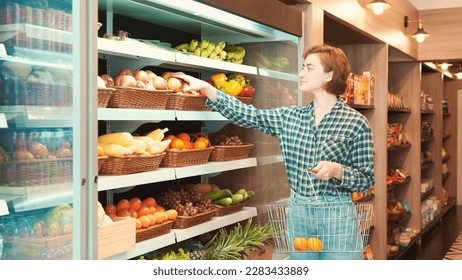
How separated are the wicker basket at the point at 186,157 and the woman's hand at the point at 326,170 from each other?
66 centimetres

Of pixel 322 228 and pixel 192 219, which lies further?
pixel 192 219

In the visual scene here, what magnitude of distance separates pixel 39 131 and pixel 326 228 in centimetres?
136

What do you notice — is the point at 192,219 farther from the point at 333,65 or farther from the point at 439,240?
the point at 439,240

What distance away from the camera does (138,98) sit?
2826 mm

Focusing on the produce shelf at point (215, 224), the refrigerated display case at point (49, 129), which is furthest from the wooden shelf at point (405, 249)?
the refrigerated display case at point (49, 129)

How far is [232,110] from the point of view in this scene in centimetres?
321

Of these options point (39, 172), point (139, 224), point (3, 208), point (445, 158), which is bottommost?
point (445, 158)

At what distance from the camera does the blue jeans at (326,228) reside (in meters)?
2.95

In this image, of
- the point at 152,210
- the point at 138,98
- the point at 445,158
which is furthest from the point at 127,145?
the point at 445,158

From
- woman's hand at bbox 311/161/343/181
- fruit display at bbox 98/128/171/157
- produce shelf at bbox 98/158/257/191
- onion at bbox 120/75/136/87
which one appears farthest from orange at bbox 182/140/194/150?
woman's hand at bbox 311/161/343/181

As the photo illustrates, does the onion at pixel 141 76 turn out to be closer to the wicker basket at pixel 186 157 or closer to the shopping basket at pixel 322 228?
the wicker basket at pixel 186 157

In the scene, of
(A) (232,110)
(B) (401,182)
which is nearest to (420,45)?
(B) (401,182)
